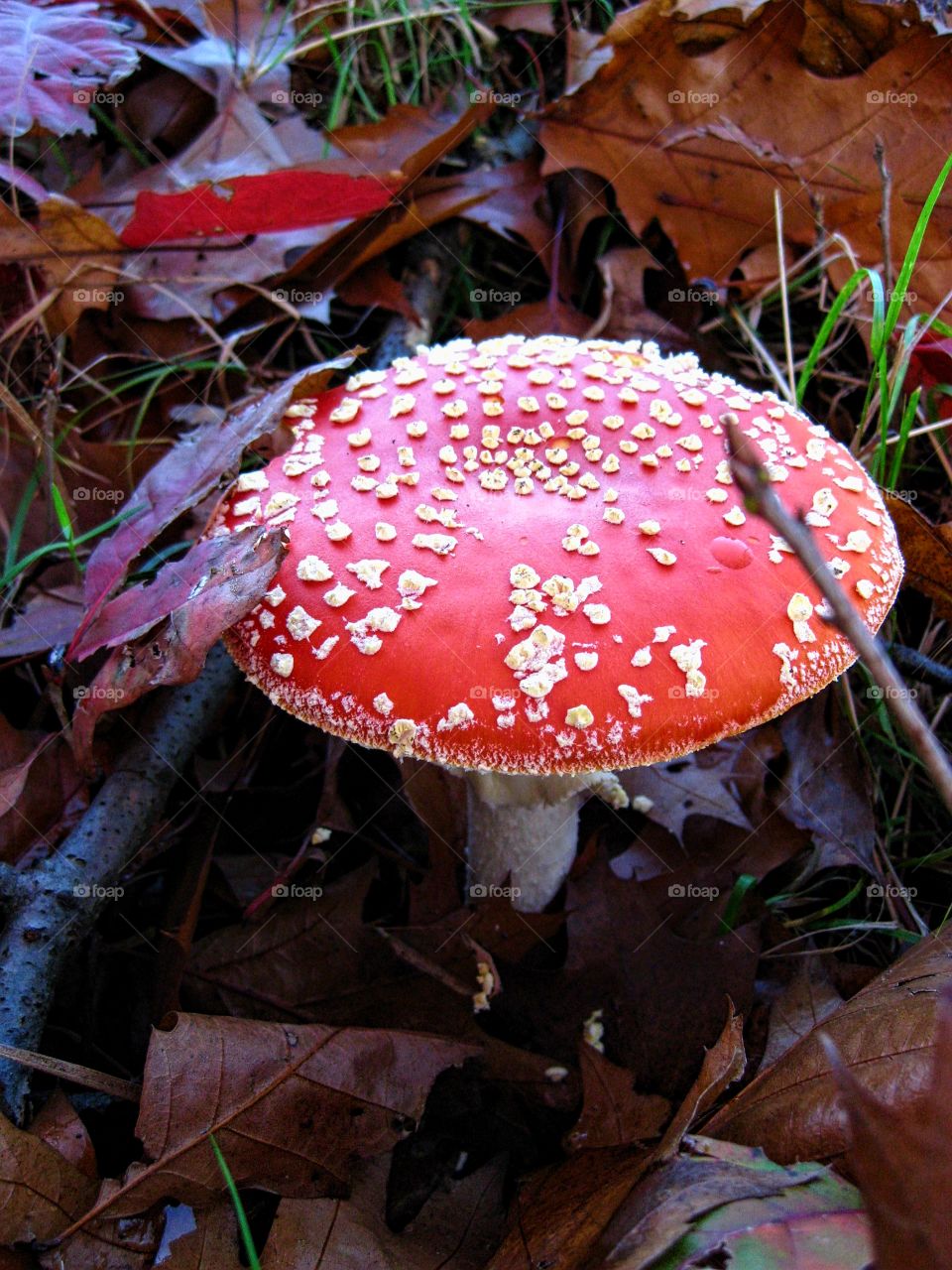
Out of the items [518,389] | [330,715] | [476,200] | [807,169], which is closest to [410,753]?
[330,715]

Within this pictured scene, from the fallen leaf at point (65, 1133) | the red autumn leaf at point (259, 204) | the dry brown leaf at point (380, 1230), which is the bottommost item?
the dry brown leaf at point (380, 1230)

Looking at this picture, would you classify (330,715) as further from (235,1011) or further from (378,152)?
(378,152)

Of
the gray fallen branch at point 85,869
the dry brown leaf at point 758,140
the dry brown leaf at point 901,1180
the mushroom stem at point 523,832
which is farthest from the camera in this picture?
the dry brown leaf at point 758,140

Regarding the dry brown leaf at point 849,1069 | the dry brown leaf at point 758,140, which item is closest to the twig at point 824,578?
the dry brown leaf at point 849,1069

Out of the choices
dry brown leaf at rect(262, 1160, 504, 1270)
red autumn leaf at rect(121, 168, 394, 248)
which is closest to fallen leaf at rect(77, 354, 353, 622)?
red autumn leaf at rect(121, 168, 394, 248)

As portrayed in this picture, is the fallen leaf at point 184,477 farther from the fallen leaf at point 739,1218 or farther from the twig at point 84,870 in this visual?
the fallen leaf at point 739,1218

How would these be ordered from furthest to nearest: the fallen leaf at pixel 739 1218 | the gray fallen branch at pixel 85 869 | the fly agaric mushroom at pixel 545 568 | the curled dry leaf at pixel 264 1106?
the gray fallen branch at pixel 85 869 < the curled dry leaf at pixel 264 1106 < the fly agaric mushroom at pixel 545 568 < the fallen leaf at pixel 739 1218
